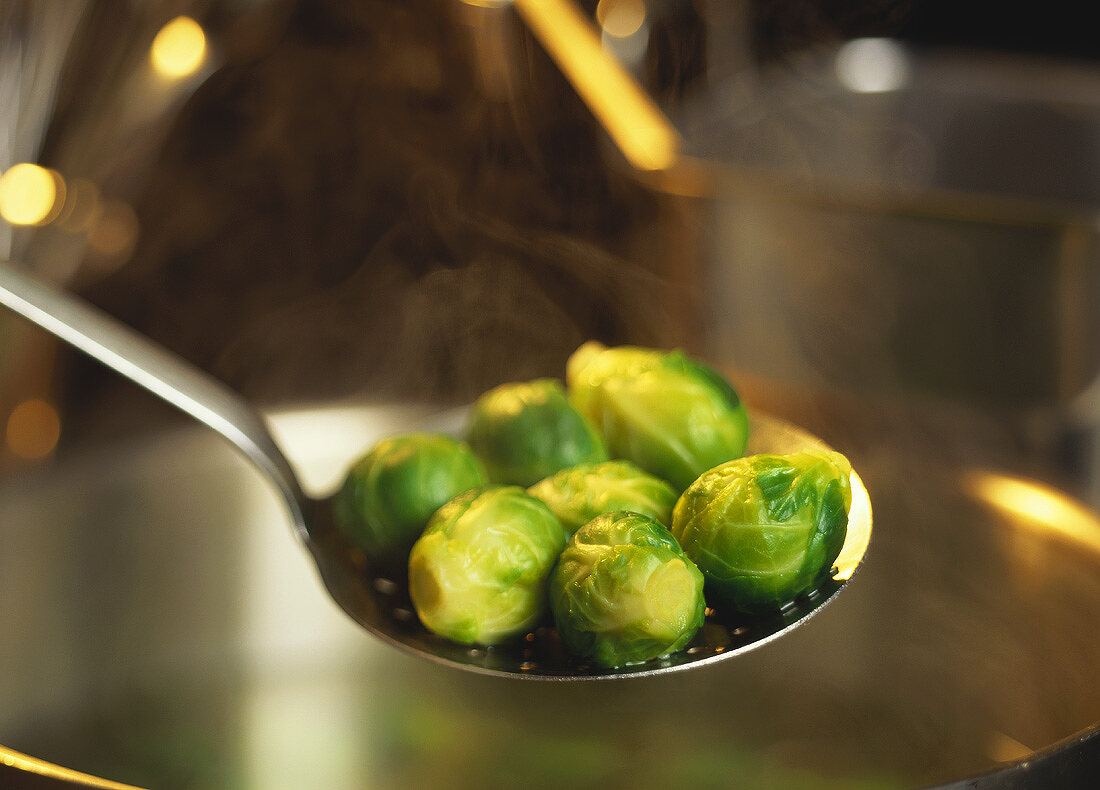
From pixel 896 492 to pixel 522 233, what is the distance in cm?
142

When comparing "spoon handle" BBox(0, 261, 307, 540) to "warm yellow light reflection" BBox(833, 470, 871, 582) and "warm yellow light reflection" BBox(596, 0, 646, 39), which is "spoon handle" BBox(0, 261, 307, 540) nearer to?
"warm yellow light reflection" BBox(833, 470, 871, 582)

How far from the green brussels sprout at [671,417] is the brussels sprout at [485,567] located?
0.16 meters

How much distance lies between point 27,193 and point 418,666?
0.74 metres

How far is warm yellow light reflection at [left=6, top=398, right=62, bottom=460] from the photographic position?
5.49 feet

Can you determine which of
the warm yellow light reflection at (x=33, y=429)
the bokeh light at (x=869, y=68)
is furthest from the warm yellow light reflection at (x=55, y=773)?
the bokeh light at (x=869, y=68)

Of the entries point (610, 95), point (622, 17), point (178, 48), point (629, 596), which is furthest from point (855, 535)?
point (622, 17)

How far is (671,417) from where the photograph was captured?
2.97 feet

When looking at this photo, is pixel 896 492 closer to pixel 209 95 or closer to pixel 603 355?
pixel 603 355

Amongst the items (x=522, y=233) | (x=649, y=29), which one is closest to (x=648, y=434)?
(x=649, y=29)

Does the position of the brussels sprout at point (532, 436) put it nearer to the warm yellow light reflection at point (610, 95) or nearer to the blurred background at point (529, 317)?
the blurred background at point (529, 317)

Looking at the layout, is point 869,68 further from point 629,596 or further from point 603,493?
point 629,596

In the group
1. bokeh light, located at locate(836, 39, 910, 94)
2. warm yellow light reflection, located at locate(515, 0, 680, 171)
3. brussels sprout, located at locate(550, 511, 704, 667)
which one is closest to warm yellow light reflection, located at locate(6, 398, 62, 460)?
warm yellow light reflection, located at locate(515, 0, 680, 171)

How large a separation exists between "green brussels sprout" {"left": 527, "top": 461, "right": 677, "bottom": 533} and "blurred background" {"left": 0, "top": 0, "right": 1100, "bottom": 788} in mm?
315

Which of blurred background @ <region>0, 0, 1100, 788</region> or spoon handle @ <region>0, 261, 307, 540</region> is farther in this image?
blurred background @ <region>0, 0, 1100, 788</region>
